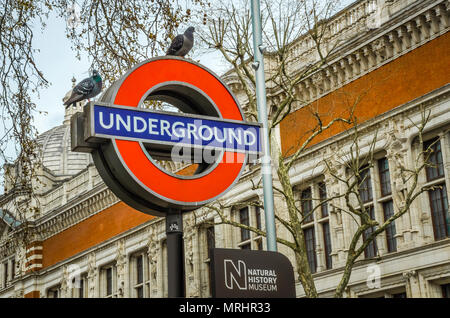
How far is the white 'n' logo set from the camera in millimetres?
5020

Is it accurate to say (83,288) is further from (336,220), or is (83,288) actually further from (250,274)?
(250,274)

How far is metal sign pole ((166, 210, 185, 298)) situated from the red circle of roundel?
15 centimetres

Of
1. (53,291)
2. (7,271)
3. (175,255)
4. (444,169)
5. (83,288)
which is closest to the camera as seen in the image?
(175,255)

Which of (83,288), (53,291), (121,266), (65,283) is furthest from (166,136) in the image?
(53,291)

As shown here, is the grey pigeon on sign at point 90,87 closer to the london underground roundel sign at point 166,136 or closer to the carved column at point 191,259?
the london underground roundel sign at point 166,136

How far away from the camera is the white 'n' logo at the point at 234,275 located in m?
5.02

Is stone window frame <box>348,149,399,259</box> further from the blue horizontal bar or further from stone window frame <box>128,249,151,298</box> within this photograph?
the blue horizontal bar

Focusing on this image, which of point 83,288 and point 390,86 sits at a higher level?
point 390,86

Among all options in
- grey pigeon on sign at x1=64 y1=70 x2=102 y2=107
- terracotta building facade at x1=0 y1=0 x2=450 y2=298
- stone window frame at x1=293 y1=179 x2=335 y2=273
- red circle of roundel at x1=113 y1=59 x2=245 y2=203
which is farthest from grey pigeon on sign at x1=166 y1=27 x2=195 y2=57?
stone window frame at x1=293 y1=179 x2=335 y2=273

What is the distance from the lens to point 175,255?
209 inches

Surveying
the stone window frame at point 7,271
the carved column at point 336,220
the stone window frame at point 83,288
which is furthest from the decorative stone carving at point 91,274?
the carved column at point 336,220

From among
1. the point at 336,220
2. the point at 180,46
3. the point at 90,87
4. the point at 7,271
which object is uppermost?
the point at 7,271

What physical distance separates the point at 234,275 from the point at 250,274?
110mm
